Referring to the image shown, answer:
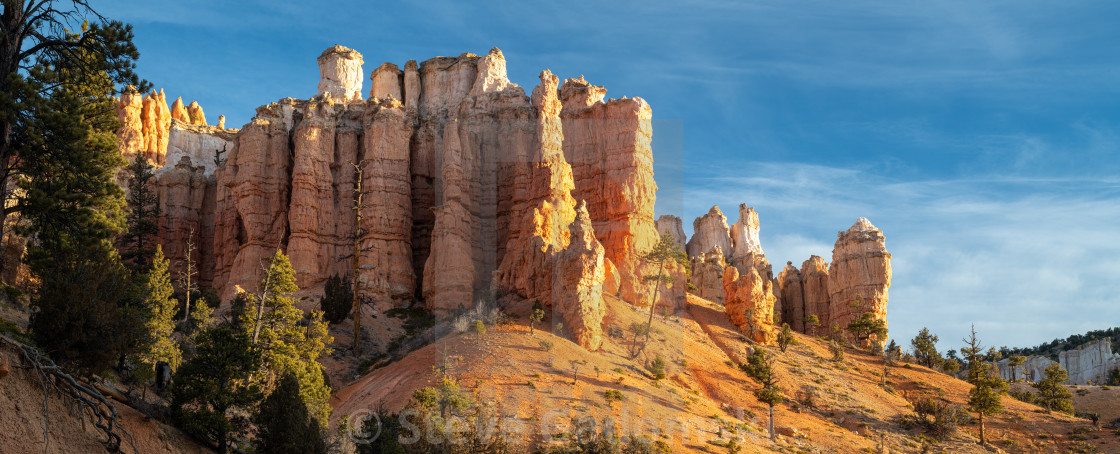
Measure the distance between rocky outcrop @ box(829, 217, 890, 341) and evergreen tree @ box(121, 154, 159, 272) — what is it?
5522 cm

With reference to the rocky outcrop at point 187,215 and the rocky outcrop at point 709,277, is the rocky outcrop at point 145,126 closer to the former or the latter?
the rocky outcrop at point 187,215

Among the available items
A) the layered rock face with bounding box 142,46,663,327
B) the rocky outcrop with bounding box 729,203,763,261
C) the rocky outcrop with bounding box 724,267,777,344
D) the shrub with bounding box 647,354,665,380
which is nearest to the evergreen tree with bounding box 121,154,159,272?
the layered rock face with bounding box 142,46,663,327

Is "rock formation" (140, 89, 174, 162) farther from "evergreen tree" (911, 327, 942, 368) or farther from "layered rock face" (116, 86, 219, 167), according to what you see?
"evergreen tree" (911, 327, 942, 368)

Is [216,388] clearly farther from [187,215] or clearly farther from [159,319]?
[187,215]

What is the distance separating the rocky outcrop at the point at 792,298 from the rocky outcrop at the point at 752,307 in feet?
61.8

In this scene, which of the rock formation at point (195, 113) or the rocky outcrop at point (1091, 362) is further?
the rock formation at point (195, 113)

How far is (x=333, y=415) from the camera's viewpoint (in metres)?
43.9

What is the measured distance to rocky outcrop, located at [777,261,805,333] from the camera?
85.6 meters

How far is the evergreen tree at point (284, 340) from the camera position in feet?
126

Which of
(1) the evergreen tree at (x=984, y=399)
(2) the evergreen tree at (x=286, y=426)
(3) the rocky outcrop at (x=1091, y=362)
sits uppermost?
(3) the rocky outcrop at (x=1091, y=362)

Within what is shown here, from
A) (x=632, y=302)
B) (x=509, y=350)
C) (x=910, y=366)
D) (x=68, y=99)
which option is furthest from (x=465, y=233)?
(x=68, y=99)

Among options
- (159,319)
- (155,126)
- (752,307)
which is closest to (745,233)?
(752,307)

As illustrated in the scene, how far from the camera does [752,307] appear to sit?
6550 centimetres

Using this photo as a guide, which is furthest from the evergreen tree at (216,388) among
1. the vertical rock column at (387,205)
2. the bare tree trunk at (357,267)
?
the vertical rock column at (387,205)
